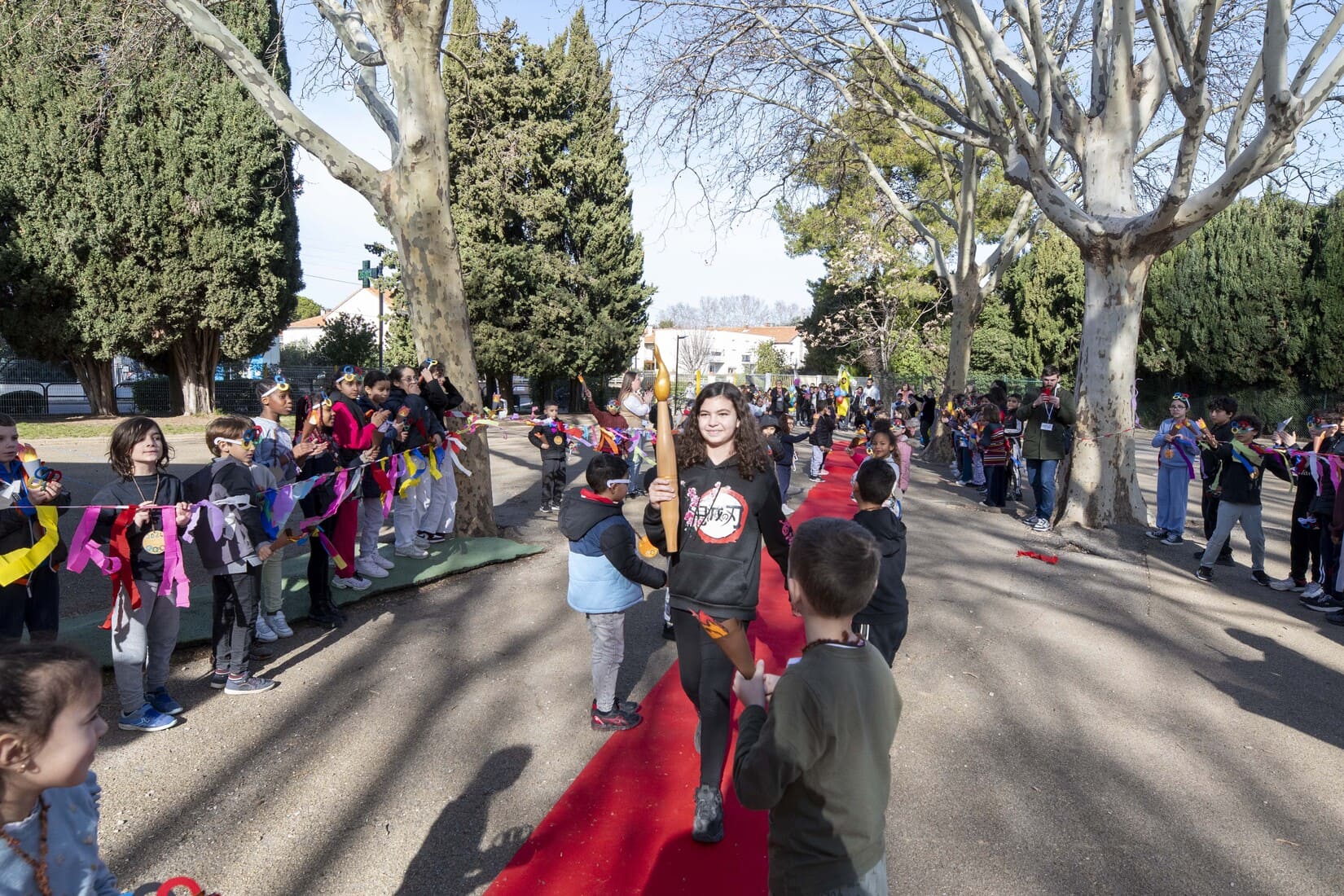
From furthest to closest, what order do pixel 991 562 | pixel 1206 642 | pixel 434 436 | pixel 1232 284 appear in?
pixel 1232 284 < pixel 991 562 < pixel 434 436 < pixel 1206 642

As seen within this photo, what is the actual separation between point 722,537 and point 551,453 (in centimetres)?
828

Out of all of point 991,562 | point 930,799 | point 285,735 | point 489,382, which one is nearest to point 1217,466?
point 991,562

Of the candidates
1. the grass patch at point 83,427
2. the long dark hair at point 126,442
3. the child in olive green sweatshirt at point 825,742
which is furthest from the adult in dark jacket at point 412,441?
the grass patch at point 83,427

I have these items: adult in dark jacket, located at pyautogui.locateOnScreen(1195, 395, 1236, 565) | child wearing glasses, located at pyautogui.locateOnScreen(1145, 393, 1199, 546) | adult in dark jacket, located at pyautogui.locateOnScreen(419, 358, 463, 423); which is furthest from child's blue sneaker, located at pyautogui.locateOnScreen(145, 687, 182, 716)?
child wearing glasses, located at pyautogui.locateOnScreen(1145, 393, 1199, 546)

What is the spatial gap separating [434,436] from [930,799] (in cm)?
608

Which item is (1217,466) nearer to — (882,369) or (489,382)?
(882,369)

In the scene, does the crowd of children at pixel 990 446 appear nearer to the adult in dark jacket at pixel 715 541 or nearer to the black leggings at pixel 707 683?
the adult in dark jacket at pixel 715 541

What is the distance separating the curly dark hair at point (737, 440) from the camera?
348 centimetres

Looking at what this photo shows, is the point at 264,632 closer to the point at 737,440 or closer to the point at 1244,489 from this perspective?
the point at 737,440

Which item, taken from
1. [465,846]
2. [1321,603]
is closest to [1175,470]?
[1321,603]

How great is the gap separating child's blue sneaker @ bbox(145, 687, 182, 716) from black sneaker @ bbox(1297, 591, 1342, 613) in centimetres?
945

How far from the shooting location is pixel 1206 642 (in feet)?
21.9

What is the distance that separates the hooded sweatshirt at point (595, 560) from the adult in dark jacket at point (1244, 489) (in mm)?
7010

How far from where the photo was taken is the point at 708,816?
11.8 feet
